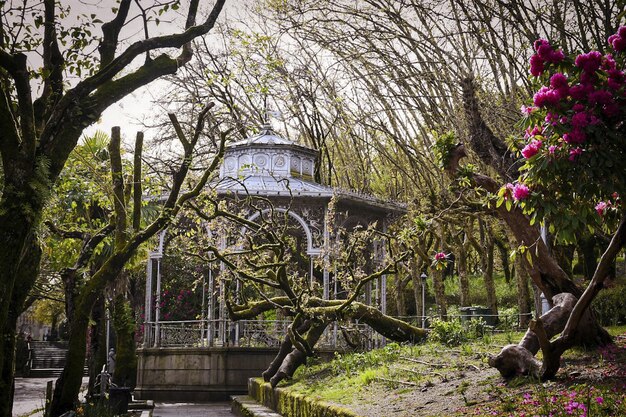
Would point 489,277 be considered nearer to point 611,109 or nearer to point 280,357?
point 280,357

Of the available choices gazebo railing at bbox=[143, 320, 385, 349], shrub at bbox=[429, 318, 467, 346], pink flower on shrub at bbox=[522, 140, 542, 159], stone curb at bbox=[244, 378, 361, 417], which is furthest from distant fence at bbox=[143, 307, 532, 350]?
pink flower on shrub at bbox=[522, 140, 542, 159]

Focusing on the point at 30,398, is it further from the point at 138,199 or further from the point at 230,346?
the point at 138,199

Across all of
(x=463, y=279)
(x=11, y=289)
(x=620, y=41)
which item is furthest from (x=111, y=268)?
(x=463, y=279)

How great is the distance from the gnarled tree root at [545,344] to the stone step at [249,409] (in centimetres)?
534

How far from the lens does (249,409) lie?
14328 millimetres

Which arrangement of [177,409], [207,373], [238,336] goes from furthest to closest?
[238,336]
[207,373]
[177,409]

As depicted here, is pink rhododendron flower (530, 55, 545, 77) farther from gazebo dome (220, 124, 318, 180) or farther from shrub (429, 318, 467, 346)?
gazebo dome (220, 124, 318, 180)

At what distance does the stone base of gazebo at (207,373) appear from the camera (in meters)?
21.1

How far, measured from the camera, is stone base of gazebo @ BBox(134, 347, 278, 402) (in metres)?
21.1

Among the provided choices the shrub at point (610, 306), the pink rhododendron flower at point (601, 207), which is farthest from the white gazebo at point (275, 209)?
the pink rhododendron flower at point (601, 207)

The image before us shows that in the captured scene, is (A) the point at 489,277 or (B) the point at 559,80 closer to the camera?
(B) the point at 559,80

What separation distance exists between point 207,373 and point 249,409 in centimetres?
725

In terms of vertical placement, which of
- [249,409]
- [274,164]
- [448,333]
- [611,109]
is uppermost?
[274,164]

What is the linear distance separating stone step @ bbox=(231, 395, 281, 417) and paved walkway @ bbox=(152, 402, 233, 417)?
0.26 metres
